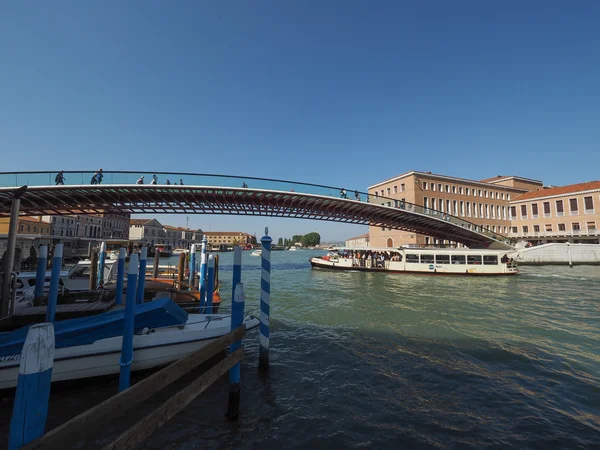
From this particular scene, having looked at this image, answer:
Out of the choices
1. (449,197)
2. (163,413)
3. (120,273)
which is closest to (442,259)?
(120,273)

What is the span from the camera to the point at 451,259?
2420cm

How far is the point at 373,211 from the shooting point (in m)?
31.4

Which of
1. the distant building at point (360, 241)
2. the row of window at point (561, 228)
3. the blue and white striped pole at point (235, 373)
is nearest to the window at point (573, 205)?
the row of window at point (561, 228)

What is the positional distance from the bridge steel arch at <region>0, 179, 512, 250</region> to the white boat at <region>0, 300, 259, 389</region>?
2014 cm

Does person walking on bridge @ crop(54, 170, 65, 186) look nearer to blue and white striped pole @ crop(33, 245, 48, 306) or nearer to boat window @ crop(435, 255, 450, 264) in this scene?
blue and white striped pole @ crop(33, 245, 48, 306)

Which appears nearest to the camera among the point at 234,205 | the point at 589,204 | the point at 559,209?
the point at 234,205

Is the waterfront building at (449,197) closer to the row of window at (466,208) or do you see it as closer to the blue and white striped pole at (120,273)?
the row of window at (466,208)

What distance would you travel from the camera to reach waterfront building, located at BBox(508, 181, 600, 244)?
39.0 meters

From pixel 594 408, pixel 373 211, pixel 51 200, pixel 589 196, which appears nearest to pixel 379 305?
pixel 594 408

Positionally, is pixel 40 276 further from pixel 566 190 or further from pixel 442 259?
pixel 566 190

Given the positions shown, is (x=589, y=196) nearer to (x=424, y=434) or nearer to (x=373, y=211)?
(x=373, y=211)

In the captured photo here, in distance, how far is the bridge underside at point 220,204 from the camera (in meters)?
23.7

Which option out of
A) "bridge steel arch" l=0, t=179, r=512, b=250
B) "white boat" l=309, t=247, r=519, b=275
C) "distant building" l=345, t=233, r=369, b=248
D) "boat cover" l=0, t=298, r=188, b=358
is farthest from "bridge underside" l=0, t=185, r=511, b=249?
"distant building" l=345, t=233, r=369, b=248

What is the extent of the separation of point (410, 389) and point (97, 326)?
18.3 feet
